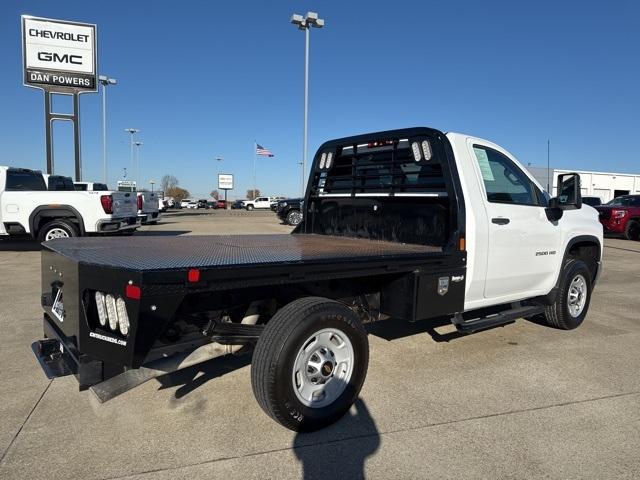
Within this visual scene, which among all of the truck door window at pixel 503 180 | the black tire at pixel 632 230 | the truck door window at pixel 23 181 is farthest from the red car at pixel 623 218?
the truck door window at pixel 23 181

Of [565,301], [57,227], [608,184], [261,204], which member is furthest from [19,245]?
[608,184]

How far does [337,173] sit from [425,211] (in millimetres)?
1429

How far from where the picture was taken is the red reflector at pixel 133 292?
2473 mm

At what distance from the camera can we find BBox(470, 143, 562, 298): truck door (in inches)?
178

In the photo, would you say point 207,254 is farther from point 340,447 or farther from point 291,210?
point 291,210

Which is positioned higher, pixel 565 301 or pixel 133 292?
pixel 133 292

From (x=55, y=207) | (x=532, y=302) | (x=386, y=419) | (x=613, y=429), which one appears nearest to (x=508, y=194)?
(x=532, y=302)

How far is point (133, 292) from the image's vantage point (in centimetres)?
249

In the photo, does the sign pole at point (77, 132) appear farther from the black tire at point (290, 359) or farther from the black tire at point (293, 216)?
the black tire at point (290, 359)

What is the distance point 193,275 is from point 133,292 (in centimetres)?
31

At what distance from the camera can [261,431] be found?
126 inches

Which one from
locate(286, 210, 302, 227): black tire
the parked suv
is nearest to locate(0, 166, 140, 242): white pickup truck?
the parked suv

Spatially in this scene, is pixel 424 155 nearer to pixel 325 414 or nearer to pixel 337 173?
pixel 337 173

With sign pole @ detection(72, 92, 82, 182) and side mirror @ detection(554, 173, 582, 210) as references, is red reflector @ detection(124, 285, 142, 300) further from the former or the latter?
sign pole @ detection(72, 92, 82, 182)
